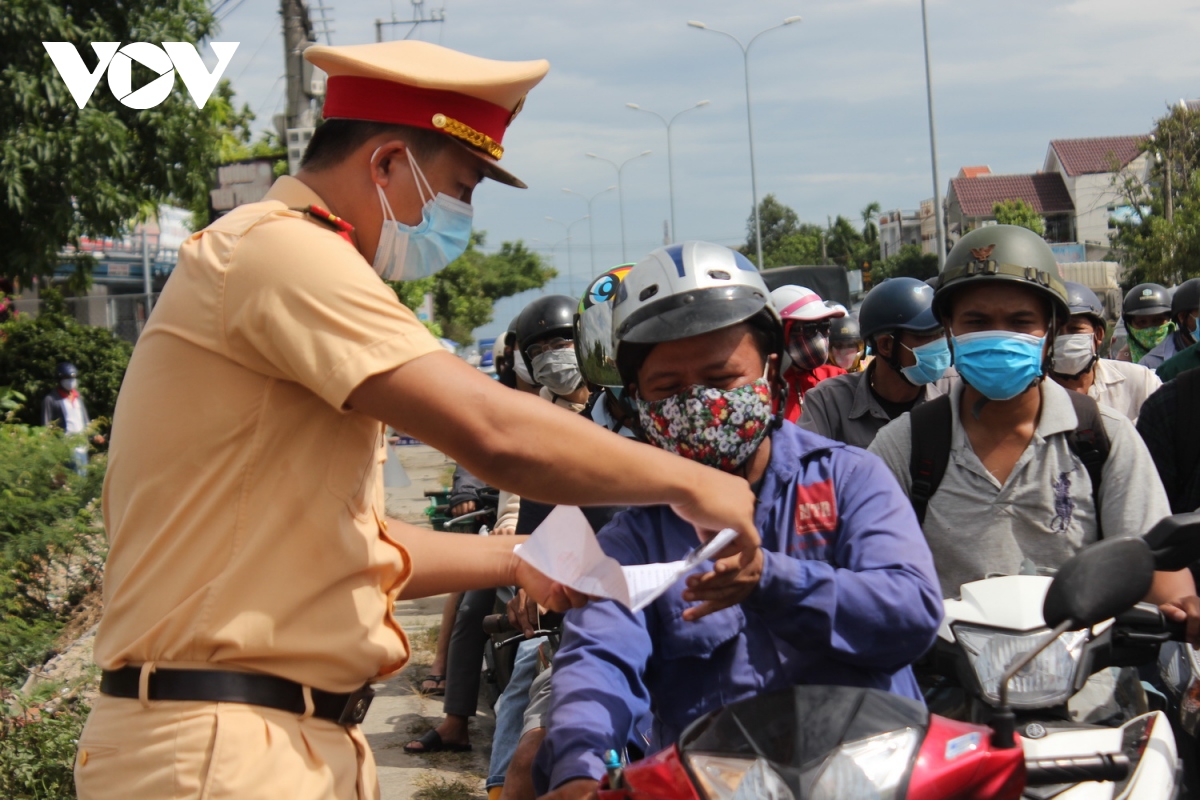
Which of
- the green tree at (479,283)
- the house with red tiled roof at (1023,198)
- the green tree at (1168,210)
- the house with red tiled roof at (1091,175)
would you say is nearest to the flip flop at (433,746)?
the green tree at (479,283)

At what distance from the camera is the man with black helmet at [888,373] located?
5.85 meters

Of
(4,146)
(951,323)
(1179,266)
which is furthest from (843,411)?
(1179,266)

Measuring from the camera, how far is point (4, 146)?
481 inches

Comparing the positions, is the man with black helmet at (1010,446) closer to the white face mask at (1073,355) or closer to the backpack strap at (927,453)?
the backpack strap at (927,453)

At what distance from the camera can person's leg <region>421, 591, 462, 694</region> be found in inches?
265

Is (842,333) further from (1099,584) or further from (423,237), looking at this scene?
(1099,584)

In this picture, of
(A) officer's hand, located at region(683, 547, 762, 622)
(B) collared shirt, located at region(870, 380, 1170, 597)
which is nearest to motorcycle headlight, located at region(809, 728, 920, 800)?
(A) officer's hand, located at region(683, 547, 762, 622)

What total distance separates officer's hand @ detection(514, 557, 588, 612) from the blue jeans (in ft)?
5.08

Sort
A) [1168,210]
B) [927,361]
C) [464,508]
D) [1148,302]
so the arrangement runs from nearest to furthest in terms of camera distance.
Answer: [927,361] → [464,508] → [1148,302] → [1168,210]

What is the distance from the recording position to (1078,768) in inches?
74.9

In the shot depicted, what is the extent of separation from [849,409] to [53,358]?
14115mm

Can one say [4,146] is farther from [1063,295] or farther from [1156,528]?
[1156,528]

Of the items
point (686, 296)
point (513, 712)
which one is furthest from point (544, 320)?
point (686, 296)

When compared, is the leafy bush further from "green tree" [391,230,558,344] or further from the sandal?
"green tree" [391,230,558,344]
